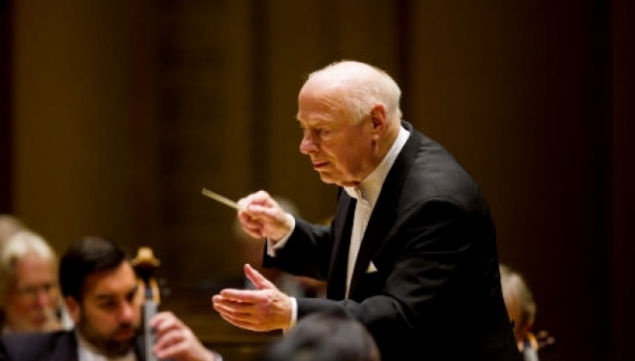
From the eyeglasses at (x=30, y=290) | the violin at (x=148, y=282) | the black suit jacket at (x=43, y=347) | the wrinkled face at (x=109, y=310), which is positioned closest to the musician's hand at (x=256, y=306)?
the violin at (x=148, y=282)

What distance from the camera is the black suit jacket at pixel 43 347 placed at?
4078mm

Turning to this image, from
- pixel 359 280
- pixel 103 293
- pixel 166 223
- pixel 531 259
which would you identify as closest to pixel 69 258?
pixel 103 293

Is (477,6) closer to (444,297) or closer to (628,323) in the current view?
(628,323)

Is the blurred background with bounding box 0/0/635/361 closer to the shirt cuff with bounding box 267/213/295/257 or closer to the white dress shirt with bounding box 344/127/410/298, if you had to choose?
the shirt cuff with bounding box 267/213/295/257

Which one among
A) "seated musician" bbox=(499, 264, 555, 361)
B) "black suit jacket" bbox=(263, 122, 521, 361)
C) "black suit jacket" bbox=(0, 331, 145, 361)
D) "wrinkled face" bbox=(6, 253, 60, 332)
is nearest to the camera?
"black suit jacket" bbox=(263, 122, 521, 361)

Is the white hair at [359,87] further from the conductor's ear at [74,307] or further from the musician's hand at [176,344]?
the conductor's ear at [74,307]

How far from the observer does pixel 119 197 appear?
6492mm

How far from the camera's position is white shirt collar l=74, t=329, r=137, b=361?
4.21 m

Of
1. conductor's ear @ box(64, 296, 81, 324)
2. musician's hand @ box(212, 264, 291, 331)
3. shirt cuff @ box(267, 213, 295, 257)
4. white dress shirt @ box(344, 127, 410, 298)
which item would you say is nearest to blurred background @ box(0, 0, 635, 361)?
conductor's ear @ box(64, 296, 81, 324)

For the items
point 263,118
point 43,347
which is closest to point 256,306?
Answer: point 43,347

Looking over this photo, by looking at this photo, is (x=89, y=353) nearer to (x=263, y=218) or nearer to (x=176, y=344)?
(x=176, y=344)

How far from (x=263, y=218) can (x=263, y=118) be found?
3180mm

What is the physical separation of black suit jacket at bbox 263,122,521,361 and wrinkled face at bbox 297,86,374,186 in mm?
84

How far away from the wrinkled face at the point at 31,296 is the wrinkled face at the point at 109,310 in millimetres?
573
